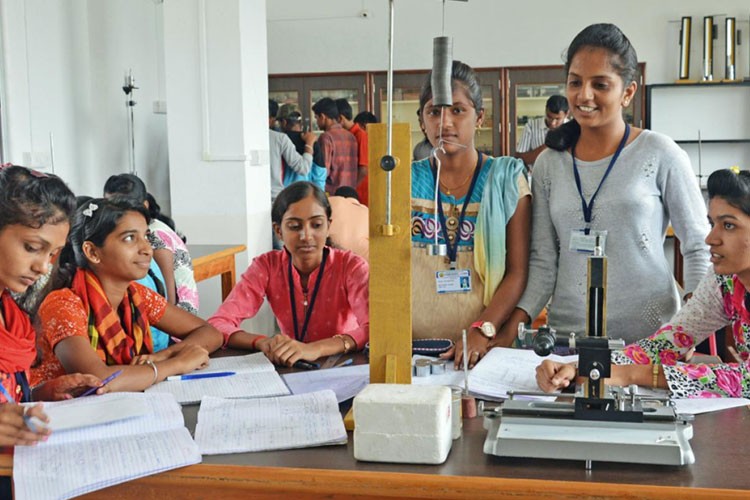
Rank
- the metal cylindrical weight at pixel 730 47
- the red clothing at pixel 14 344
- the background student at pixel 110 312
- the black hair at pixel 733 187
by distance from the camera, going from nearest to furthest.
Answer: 1. the red clothing at pixel 14 344
2. the black hair at pixel 733 187
3. the background student at pixel 110 312
4. the metal cylindrical weight at pixel 730 47

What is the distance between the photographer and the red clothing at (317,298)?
2445mm

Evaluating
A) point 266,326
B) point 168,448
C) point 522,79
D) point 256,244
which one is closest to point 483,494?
point 168,448

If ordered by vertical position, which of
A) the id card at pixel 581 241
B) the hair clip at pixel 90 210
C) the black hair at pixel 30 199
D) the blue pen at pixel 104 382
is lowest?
the blue pen at pixel 104 382

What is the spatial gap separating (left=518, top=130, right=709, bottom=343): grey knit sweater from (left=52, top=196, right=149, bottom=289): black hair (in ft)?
3.49

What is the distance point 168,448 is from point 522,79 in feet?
26.5

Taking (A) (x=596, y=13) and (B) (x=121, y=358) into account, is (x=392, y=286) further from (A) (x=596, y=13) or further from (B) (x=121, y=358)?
(A) (x=596, y=13)

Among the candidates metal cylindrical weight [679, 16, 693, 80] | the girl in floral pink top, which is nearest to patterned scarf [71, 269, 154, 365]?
the girl in floral pink top

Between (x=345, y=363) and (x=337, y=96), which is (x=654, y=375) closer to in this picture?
(x=345, y=363)

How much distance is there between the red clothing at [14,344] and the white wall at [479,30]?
7300mm

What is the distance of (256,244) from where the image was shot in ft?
18.6

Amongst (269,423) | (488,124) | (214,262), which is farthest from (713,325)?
(488,124)

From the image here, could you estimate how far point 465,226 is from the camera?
2102 millimetres

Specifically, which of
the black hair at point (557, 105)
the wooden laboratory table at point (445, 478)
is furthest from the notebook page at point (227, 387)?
the black hair at point (557, 105)

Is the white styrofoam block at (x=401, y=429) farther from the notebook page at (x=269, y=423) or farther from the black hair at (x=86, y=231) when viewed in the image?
the black hair at (x=86, y=231)
